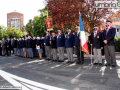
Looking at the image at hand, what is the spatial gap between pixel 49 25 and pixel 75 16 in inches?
95.1

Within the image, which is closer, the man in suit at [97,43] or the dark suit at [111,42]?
the dark suit at [111,42]

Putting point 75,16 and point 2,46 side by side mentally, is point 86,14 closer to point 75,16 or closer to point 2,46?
point 75,16

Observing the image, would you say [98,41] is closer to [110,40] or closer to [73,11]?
[110,40]

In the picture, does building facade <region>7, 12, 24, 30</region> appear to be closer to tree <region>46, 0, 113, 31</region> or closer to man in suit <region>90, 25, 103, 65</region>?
tree <region>46, 0, 113, 31</region>

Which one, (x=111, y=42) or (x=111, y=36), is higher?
(x=111, y=36)

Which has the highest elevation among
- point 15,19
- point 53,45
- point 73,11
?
point 15,19

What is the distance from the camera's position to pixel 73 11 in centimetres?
1323

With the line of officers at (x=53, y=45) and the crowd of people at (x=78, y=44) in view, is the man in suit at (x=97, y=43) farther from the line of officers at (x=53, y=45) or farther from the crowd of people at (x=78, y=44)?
the line of officers at (x=53, y=45)

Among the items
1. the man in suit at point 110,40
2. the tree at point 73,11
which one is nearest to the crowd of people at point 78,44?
the man in suit at point 110,40

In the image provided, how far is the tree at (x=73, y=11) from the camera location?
1297 cm

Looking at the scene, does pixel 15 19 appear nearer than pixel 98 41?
No

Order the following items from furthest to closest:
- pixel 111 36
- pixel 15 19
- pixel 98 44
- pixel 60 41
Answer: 1. pixel 15 19
2. pixel 60 41
3. pixel 98 44
4. pixel 111 36

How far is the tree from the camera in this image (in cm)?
1297

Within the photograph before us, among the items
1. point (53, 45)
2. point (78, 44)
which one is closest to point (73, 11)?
point (53, 45)
